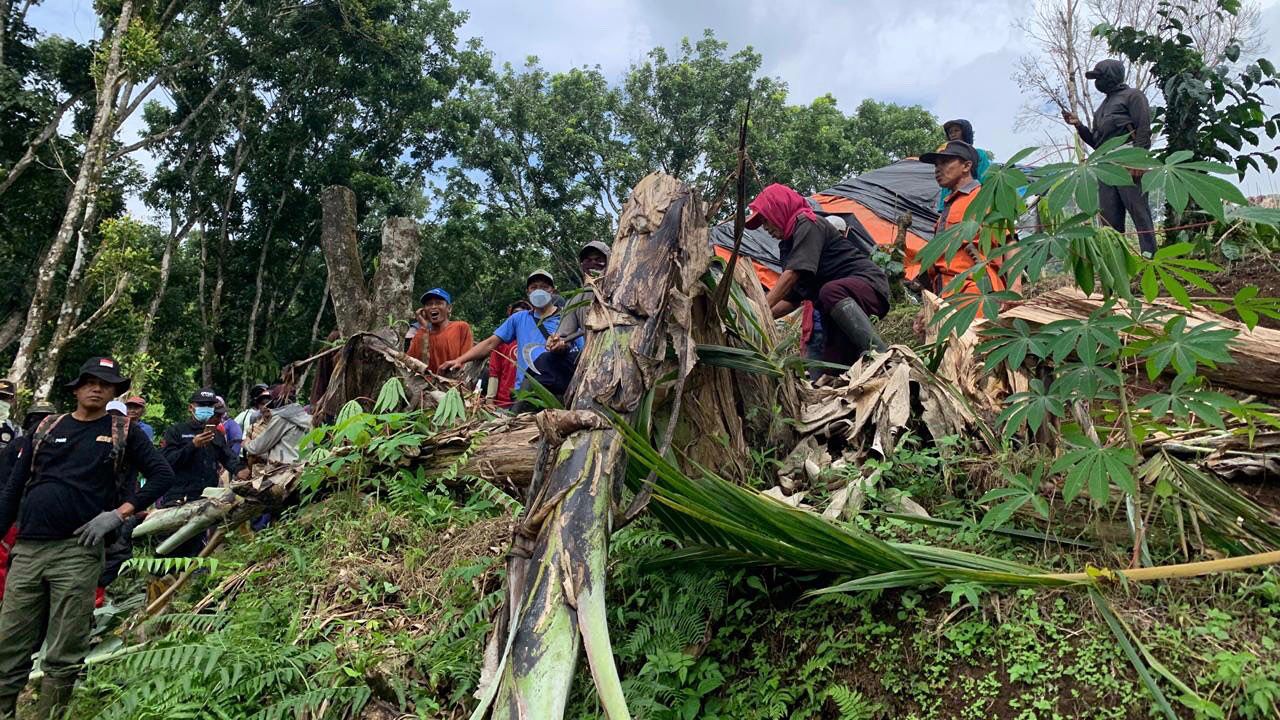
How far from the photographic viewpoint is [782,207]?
4555 millimetres

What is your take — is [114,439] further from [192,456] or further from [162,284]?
[162,284]

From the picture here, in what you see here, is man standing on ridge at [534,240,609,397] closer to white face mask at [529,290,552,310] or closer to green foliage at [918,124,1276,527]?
white face mask at [529,290,552,310]

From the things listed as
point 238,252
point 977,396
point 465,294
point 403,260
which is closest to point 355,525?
point 977,396

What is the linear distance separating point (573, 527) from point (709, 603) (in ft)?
2.58

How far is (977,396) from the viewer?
3680mm

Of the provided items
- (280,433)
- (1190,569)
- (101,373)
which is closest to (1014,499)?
(1190,569)

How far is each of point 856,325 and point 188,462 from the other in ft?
17.0

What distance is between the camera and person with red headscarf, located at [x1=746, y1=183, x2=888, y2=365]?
14.5 ft

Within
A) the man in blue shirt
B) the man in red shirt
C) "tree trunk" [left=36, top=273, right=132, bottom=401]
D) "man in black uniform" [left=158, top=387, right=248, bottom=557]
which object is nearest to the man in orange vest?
the man in blue shirt

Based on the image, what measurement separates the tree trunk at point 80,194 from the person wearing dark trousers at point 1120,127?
12477 millimetres

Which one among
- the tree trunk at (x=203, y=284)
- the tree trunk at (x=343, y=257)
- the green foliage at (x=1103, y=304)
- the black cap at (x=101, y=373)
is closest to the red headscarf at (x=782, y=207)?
the green foliage at (x=1103, y=304)

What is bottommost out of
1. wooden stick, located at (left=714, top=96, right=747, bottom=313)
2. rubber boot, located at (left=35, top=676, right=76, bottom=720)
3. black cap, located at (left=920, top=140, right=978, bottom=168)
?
rubber boot, located at (left=35, top=676, right=76, bottom=720)

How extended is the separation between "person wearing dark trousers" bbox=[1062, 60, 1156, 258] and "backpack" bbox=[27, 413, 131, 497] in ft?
20.7

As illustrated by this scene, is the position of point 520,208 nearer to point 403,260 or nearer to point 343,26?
point 343,26
